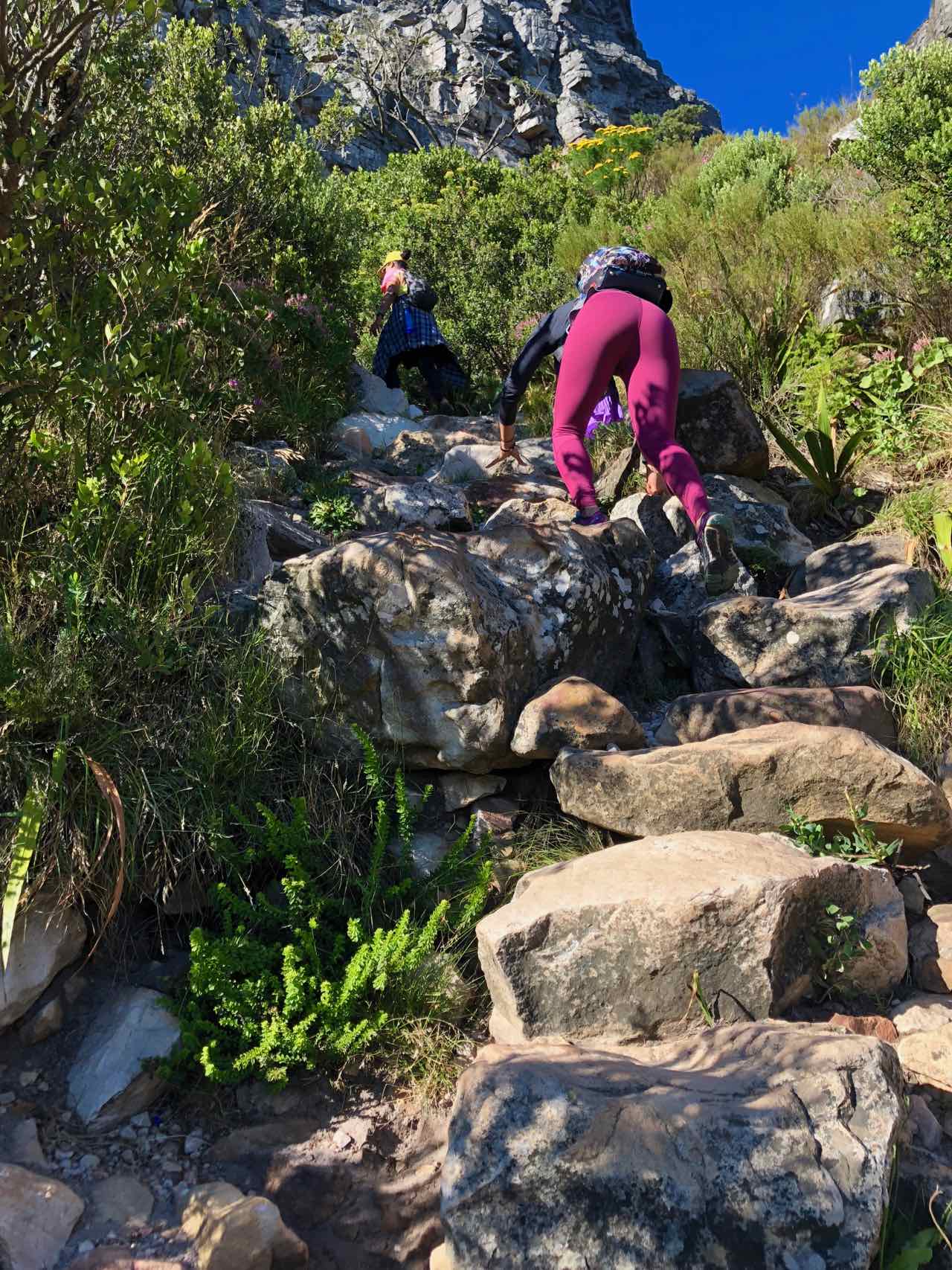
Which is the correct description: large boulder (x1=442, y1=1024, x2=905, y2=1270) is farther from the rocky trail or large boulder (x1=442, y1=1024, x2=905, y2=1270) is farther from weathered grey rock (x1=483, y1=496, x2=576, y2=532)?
weathered grey rock (x1=483, y1=496, x2=576, y2=532)

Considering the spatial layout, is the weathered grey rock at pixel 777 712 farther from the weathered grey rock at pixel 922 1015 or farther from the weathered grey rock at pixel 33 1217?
the weathered grey rock at pixel 33 1217

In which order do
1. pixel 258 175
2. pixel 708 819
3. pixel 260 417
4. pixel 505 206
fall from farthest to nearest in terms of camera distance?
1. pixel 505 206
2. pixel 258 175
3. pixel 260 417
4. pixel 708 819

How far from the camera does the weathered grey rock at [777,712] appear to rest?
3523 millimetres

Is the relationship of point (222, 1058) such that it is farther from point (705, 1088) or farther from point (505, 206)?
point (505, 206)

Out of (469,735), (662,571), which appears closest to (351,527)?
(662,571)

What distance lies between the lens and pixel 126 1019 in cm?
274

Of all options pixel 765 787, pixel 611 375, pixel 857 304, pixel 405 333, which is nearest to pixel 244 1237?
pixel 765 787

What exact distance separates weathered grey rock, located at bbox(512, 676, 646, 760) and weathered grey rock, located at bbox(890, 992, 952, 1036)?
122cm

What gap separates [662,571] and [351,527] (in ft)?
5.34

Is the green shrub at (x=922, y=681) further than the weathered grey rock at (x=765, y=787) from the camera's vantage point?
Yes

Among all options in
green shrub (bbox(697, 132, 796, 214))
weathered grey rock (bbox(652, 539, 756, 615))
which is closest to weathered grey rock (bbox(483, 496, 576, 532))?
weathered grey rock (bbox(652, 539, 756, 615))

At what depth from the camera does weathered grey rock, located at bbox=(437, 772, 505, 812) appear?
346 centimetres

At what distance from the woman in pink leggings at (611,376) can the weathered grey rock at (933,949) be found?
230 centimetres

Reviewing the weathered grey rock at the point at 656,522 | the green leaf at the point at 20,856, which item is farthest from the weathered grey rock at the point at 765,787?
the weathered grey rock at the point at 656,522
